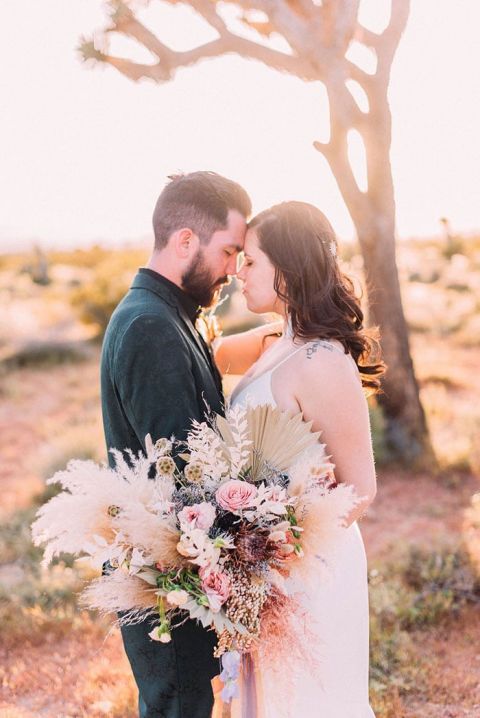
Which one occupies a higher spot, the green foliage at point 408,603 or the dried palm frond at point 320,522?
the dried palm frond at point 320,522

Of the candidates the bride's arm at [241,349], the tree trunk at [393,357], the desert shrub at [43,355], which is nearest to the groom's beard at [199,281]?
the bride's arm at [241,349]

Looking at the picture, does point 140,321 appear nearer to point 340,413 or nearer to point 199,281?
point 199,281

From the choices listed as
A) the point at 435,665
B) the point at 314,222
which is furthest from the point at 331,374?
the point at 435,665

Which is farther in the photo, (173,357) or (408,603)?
(408,603)

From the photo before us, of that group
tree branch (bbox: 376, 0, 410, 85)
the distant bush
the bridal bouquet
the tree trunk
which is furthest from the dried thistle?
the distant bush

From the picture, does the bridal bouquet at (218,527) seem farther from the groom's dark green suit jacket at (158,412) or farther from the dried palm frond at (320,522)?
the groom's dark green suit jacket at (158,412)

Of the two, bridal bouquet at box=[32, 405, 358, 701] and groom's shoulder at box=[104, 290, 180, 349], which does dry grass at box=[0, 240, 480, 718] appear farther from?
groom's shoulder at box=[104, 290, 180, 349]

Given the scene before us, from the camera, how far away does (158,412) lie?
7.93ft

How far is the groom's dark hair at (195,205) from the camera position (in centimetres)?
299

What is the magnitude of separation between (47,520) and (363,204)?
544cm

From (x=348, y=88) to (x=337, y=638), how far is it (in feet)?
16.7

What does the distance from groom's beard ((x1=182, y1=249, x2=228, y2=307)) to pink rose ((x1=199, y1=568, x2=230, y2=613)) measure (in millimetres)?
1380

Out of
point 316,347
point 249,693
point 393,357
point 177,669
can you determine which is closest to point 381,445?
point 393,357

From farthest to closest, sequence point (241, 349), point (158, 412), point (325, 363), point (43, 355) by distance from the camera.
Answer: point (43, 355) < point (241, 349) < point (325, 363) < point (158, 412)
